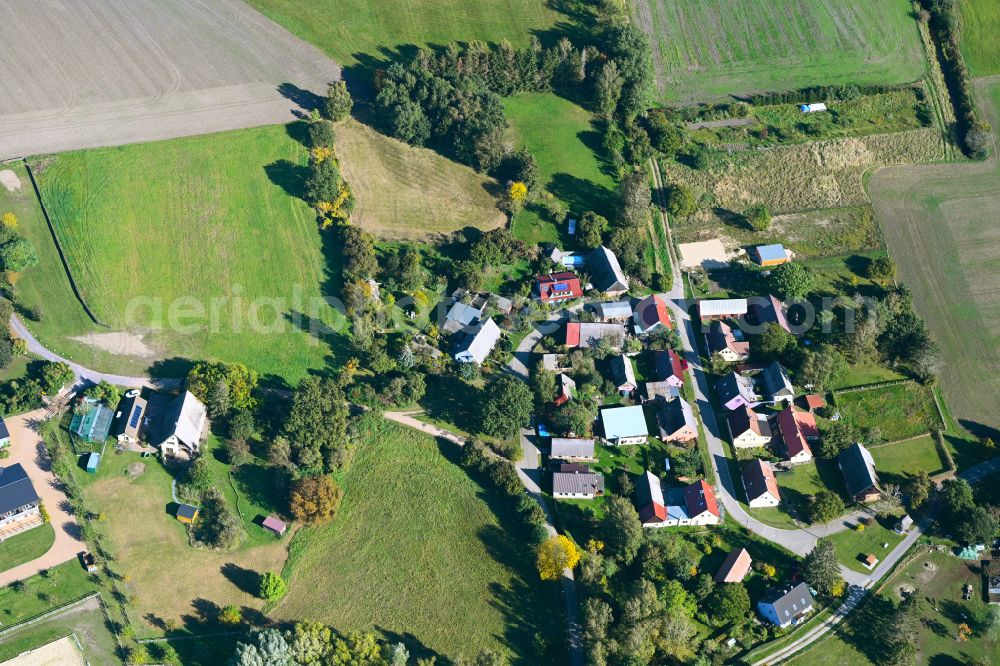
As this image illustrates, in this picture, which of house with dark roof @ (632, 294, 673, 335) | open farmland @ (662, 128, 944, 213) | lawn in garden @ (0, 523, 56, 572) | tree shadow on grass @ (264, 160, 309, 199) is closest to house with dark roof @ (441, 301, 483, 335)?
house with dark roof @ (632, 294, 673, 335)

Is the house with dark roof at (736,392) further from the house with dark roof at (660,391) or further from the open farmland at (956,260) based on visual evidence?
the open farmland at (956,260)

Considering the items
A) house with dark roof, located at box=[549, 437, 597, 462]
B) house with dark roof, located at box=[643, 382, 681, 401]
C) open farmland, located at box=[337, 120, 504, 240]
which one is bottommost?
house with dark roof, located at box=[549, 437, 597, 462]

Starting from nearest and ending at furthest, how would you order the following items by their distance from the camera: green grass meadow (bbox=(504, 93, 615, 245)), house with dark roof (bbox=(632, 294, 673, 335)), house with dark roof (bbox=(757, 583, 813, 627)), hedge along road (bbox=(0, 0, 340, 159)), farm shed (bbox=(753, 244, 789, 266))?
house with dark roof (bbox=(757, 583, 813, 627)), house with dark roof (bbox=(632, 294, 673, 335)), farm shed (bbox=(753, 244, 789, 266)), green grass meadow (bbox=(504, 93, 615, 245)), hedge along road (bbox=(0, 0, 340, 159))

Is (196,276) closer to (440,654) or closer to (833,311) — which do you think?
(440,654)

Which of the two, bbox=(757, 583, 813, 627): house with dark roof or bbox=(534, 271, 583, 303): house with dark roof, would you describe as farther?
bbox=(534, 271, 583, 303): house with dark roof

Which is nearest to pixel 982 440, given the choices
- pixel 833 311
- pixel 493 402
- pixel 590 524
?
pixel 833 311

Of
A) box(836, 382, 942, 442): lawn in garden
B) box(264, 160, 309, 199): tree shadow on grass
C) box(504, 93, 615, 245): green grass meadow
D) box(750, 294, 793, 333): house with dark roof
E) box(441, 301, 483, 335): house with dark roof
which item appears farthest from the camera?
A: box(504, 93, 615, 245): green grass meadow

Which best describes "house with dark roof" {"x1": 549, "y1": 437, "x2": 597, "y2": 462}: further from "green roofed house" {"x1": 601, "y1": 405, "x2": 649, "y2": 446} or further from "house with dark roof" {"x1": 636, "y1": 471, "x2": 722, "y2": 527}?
"house with dark roof" {"x1": 636, "y1": 471, "x2": 722, "y2": 527}
